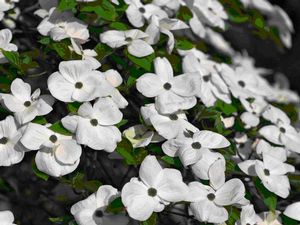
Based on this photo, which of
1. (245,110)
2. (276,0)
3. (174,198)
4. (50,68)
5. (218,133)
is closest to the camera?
(174,198)

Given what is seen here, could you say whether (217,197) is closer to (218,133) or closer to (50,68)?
(218,133)

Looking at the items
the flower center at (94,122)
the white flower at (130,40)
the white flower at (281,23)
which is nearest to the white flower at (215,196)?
the flower center at (94,122)

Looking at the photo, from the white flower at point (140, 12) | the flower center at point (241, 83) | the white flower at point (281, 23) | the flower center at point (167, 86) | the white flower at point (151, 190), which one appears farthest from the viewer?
the white flower at point (281, 23)

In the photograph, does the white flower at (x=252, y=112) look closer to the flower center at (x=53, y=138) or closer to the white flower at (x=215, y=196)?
the white flower at (x=215, y=196)

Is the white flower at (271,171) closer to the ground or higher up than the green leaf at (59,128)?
closer to the ground

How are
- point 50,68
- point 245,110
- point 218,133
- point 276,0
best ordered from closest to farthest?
point 218,133, point 50,68, point 245,110, point 276,0

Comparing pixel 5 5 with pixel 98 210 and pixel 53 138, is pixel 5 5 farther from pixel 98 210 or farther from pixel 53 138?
pixel 98 210

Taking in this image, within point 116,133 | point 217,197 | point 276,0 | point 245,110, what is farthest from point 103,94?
point 276,0
